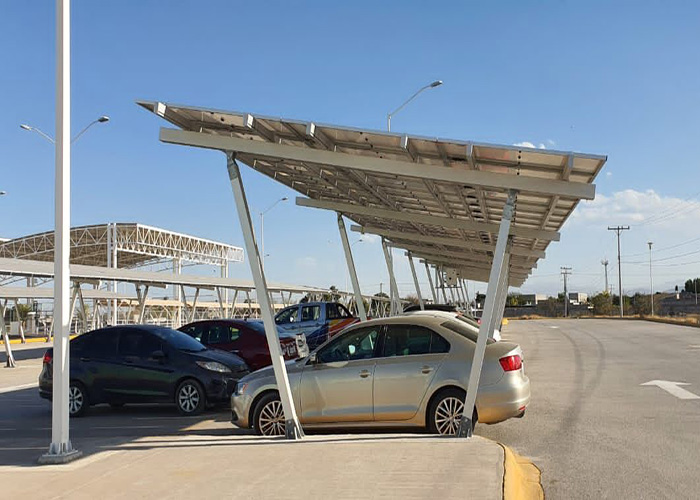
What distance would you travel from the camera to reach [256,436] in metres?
9.49

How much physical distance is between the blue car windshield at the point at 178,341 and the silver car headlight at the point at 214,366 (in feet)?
1.81

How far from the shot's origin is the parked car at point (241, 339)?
51.2ft

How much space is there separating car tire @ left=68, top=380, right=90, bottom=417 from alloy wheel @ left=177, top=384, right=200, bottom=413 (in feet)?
6.02

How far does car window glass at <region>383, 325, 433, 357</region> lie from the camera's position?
31.6ft

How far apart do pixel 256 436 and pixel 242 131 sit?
4.15m

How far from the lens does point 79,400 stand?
12820 millimetres

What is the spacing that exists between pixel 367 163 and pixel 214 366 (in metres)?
5.47

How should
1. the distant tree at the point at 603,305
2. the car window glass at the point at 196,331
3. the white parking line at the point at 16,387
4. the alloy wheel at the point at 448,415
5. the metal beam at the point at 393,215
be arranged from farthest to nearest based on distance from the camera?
the distant tree at the point at 603,305, the white parking line at the point at 16,387, the car window glass at the point at 196,331, the metal beam at the point at 393,215, the alloy wheel at the point at 448,415

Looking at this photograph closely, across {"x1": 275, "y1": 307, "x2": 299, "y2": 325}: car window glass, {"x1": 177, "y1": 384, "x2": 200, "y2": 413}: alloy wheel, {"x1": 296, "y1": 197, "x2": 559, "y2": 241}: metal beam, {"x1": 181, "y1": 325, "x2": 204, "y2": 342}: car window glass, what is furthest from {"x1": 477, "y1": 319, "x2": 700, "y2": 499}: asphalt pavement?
{"x1": 181, "y1": 325, "x2": 204, "y2": 342}: car window glass

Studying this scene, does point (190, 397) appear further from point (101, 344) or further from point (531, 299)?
point (531, 299)

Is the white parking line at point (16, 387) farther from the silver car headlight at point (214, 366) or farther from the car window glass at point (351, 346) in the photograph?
the car window glass at point (351, 346)

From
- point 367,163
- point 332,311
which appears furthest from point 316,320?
point 367,163

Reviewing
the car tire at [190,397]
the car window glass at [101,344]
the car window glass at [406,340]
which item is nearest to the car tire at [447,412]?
the car window glass at [406,340]

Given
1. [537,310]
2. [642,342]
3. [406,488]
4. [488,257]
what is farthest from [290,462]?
[537,310]
